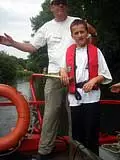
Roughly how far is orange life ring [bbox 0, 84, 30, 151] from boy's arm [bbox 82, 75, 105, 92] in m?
1.24

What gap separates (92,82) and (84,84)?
0.10 meters

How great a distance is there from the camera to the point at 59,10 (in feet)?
18.5

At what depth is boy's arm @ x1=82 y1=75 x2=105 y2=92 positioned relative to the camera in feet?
15.3

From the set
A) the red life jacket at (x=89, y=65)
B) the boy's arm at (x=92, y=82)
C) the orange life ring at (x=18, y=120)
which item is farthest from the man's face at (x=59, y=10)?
the boy's arm at (x=92, y=82)

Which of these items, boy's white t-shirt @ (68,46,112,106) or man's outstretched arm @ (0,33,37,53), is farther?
man's outstretched arm @ (0,33,37,53)

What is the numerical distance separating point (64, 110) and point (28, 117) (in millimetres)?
431

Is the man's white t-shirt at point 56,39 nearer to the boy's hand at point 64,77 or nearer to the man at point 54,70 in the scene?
the man at point 54,70

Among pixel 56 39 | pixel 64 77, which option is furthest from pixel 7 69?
pixel 64 77

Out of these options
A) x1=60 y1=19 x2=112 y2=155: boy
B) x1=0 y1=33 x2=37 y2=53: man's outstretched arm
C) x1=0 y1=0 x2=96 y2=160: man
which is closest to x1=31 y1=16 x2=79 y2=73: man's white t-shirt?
x1=0 y1=0 x2=96 y2=160: man

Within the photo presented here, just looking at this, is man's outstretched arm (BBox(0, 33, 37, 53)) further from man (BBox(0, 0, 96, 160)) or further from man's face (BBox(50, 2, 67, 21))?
man's face (BBox(50, 2, 67, 21))

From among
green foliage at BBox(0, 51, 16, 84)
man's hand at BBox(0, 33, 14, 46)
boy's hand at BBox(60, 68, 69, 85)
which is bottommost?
boy's hand at BBox(60, 68, 69, 85)

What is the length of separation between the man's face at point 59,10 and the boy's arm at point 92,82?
3.73 feet

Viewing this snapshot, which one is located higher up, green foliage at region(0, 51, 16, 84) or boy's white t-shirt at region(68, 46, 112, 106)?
green foliage at region(0, 51, 16, 84)

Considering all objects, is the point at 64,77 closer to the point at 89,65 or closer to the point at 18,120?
the point at 89,65
